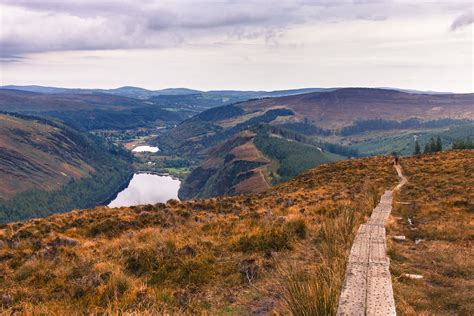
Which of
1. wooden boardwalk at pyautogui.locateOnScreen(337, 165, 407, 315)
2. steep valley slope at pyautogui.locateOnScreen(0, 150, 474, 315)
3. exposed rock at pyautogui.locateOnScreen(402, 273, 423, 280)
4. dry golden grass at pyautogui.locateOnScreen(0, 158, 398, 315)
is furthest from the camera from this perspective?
exposed rock at pyautogui.locateOnScreen(402, 273, 423, 280)

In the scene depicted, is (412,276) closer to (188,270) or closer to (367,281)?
(367,281)

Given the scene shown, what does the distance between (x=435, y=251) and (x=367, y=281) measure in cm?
730

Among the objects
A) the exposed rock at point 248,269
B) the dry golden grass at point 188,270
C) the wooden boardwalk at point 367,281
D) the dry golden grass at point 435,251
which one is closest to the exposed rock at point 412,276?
the dry golden grass at point 435,251

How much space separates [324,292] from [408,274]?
19.3 feet

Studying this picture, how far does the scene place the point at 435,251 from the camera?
13133mm

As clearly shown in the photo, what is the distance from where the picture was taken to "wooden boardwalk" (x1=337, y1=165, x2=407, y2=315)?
620cm

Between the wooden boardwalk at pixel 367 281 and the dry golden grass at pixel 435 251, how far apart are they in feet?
2.42

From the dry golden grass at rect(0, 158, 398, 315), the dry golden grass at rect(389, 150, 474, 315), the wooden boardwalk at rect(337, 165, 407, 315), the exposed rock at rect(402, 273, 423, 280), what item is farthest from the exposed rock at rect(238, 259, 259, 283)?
the exposed rock at rect(402, 273, 423, 280)

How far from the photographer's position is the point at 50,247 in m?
14.4

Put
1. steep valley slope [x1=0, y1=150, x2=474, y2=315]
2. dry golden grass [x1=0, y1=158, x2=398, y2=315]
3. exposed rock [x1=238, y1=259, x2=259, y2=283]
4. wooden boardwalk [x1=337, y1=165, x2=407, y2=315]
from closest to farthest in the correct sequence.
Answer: wooden boardwalk [x1=337, y1=165, x2=407, y2=315]
dry golden grass [x1=0, y1=158, x2=398, y2=315]
steep valley slope [x1=0, y1=150, x2=474, y2=315]
exposed rock [x1=238, y1=259, x2=259, y2=283]

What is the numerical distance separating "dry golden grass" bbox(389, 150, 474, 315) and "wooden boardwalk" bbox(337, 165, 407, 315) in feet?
2.42

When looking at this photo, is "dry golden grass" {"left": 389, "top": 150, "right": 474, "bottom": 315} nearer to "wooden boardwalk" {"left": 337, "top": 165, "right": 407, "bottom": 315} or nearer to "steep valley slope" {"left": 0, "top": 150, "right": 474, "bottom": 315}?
"steep valley slope" {"left": 0, "top": 150, "right": 474, "bottom": 315}

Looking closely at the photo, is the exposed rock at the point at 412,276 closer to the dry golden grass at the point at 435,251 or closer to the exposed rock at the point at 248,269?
the dry golden grass at the point at 435,251

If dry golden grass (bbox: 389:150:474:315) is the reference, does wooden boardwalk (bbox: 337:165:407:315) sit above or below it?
above
